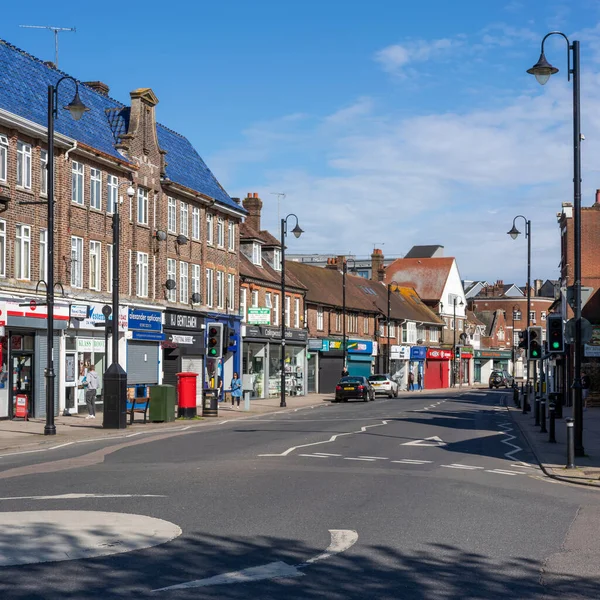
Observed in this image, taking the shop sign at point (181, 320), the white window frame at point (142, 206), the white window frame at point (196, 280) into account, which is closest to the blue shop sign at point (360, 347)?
the white window frame at point (196, 280)

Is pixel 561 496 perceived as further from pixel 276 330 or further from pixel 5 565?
pixel 276 330

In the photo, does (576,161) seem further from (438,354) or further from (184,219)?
(438,354)

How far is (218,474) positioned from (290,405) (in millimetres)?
32186

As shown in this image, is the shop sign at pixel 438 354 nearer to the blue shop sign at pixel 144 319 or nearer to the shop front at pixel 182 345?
the shop front at pixel 182 345

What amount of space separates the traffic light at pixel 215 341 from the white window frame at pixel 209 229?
52.1 feet

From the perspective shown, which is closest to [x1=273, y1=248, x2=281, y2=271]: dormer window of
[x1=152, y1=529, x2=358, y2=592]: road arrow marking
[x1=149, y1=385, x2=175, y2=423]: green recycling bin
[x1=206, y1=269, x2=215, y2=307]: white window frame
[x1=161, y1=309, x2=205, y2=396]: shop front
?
[x1=206, y1=269, x2=215, y2=307]: white window frame

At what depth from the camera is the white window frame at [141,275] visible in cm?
4031

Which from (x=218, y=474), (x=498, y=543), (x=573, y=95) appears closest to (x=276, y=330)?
(x=573, y=95)

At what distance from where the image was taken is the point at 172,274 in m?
43.8

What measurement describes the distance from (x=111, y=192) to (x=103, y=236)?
78.3 inches

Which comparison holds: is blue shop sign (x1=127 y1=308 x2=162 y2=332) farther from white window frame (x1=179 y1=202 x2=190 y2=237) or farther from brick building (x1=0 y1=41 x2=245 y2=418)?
white window frame (x1=179 y1=202 x2=190 y2=237)

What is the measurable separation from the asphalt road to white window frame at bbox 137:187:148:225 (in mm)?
21541

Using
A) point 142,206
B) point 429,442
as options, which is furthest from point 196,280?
point 429,442

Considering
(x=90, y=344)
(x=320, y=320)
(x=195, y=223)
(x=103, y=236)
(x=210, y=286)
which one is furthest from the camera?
(x=320, y=320)
